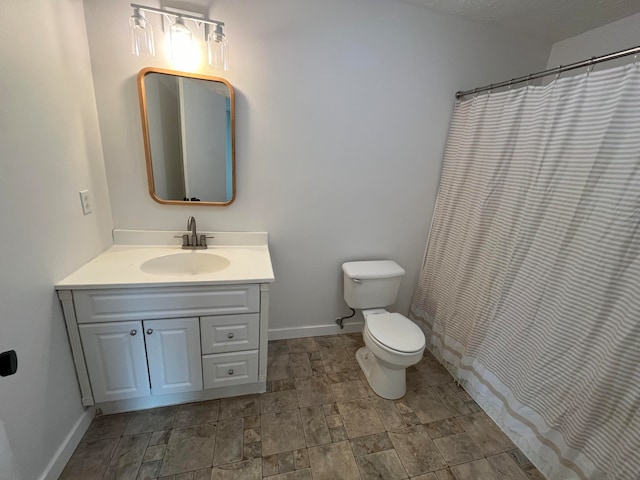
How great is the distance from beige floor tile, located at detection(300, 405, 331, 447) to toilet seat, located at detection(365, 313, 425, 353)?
53 centimetres

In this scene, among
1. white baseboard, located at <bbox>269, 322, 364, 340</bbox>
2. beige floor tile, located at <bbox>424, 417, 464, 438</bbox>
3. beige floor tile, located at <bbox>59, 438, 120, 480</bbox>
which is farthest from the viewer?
white baseboard, located at <bbox>269, 322, 364, 340</bbox>

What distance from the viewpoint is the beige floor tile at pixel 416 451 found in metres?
1.31

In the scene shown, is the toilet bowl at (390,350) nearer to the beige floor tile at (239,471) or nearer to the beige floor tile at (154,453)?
the beige floor tile at (239,471)

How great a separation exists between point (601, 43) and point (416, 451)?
2614 millimetres

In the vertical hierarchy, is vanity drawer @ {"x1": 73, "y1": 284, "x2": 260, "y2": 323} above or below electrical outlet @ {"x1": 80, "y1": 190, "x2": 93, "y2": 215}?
below

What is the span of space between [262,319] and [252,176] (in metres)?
0.87

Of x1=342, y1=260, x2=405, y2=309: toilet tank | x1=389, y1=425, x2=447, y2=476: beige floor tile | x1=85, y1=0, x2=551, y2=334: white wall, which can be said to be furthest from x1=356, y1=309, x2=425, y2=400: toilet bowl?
x1=85, y1=0, x2=551, y2=334: white wall

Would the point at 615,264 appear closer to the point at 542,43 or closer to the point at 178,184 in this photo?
the point at 542,43

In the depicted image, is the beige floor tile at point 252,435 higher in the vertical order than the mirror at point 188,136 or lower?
lower

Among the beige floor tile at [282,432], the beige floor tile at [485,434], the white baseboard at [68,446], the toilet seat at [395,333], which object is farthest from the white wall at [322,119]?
the beige floor tile at [485,434]

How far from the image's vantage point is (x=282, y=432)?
1.42m

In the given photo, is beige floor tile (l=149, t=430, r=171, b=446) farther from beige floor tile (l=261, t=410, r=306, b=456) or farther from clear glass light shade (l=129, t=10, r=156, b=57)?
clear glass light shade (l=129, t=10, r=156, b=57)

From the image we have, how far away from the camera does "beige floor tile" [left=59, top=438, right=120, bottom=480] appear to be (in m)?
1.17

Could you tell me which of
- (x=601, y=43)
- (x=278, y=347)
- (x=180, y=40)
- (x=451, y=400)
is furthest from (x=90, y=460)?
(x=601, y=43)
